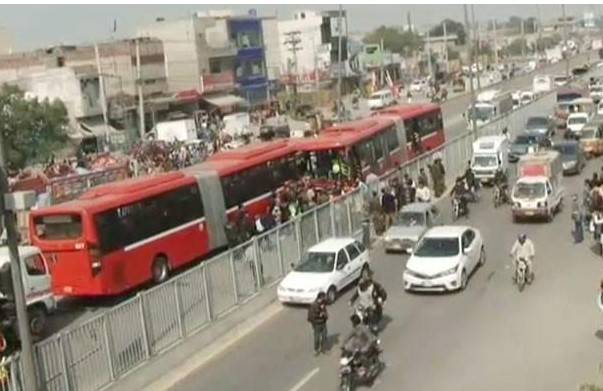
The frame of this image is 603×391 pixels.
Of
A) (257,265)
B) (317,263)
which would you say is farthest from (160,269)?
(317,263)

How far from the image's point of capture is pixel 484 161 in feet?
108

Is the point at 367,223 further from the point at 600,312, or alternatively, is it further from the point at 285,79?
the point at 285,79

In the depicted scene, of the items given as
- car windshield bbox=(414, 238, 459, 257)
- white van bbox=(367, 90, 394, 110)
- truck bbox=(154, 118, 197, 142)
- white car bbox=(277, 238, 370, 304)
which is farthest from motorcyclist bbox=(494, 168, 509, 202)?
white van bbox=(367, 90, 394, 110)

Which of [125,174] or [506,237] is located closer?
[506,237]

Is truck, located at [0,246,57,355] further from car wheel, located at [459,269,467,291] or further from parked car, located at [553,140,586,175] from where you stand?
parked car, located at [553,140,586,175]

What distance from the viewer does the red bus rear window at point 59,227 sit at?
749 inches

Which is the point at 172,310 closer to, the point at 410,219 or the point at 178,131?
the point at 410,219

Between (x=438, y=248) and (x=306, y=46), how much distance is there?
94684mm

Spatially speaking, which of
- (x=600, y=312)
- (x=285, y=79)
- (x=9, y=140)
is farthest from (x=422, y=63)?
(x=600, y=312)

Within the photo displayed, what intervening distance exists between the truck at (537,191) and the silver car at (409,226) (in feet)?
9.81

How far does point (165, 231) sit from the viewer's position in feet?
71.1

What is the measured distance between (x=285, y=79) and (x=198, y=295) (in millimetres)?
85411

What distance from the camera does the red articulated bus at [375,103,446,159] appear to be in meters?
37.7

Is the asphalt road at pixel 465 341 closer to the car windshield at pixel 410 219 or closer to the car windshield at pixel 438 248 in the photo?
the car windshield at pixel 438 248
